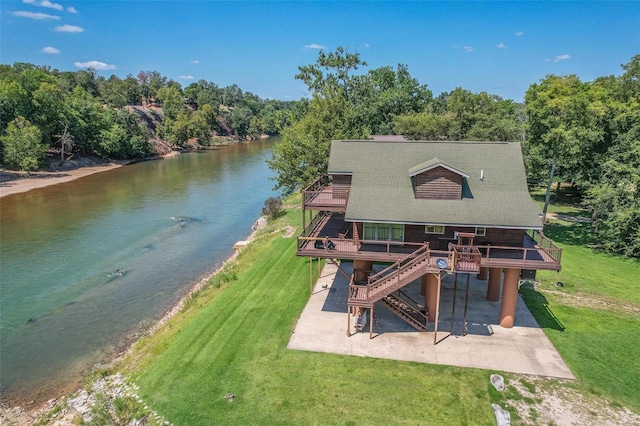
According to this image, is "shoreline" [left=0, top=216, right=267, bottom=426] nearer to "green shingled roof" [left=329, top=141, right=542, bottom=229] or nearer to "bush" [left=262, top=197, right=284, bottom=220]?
"green shingled roof" [left=329, top=141, right=542, bottom=229]

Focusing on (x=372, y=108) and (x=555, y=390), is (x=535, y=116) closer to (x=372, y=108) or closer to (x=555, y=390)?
(x=555, y=390)

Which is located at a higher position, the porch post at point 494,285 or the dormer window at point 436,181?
the dormer window at point 436,181

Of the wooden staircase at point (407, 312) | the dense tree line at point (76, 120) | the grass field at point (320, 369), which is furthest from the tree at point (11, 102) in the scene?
the wooden staircase at point (407, 312)

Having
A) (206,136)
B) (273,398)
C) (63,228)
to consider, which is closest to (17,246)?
(63,228)

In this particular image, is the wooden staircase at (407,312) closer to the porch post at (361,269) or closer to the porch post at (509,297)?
the porch post at (361,269)

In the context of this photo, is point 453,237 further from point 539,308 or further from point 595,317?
point 595,317

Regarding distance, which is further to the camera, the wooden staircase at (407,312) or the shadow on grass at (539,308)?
the shadow on grass at (539,308)

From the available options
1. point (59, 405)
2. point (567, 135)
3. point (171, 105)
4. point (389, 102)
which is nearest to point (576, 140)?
point (567, 135)
